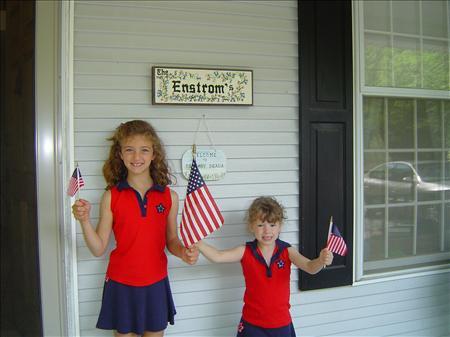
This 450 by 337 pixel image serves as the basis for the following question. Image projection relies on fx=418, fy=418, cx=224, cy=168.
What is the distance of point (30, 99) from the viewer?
8.65 feet

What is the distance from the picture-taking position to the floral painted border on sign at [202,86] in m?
2.68

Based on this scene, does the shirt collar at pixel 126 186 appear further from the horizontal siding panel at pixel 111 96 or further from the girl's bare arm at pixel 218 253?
the horizontal siding panel at pixel 111 96

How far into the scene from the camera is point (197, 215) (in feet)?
7.37

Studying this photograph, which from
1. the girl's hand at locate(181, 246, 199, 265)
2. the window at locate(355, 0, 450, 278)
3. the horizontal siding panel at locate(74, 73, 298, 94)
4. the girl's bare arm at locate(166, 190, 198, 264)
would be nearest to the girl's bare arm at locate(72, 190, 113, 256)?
the girl's bare arm at locate(166, 190, 198, 264)

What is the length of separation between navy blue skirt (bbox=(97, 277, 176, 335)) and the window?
163cm

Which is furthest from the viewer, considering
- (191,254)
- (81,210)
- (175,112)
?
(175,112)

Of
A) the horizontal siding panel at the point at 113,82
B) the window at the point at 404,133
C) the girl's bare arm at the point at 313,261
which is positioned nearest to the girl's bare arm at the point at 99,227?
the horizontal siding panel at the point at 113,82

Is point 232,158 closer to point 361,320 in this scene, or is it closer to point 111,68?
point 111,68

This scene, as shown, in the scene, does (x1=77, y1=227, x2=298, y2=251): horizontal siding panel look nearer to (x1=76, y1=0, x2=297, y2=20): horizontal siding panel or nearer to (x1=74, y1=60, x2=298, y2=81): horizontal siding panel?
(x1=74, y1=60, x2=298, y2=81): horizontal siding panel

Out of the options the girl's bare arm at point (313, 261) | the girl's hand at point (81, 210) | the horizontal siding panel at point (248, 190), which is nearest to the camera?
the girl's hand at point (81, 210)

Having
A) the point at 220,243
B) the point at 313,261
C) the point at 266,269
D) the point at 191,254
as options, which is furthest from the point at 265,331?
the point at 220,243

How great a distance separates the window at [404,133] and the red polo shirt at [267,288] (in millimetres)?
1028

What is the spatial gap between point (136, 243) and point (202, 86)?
44.2 inches

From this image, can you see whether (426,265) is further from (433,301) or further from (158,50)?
(158,50)
